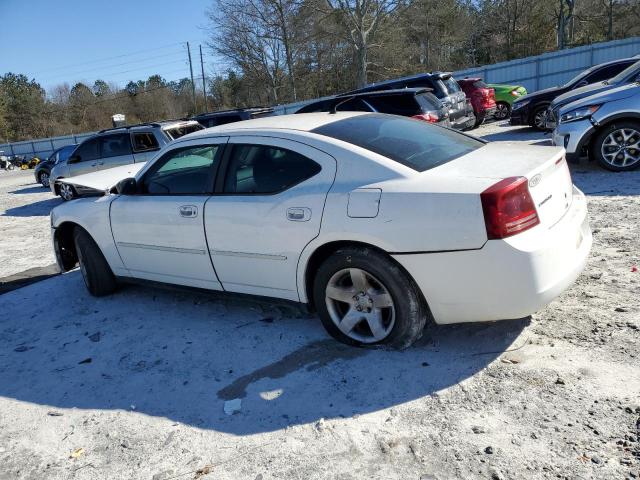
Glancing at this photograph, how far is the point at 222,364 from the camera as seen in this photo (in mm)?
3615

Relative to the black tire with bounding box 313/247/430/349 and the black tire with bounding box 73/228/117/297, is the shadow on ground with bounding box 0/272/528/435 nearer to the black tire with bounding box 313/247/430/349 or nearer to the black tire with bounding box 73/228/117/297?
the black tire with bounding box 313/247/430/349

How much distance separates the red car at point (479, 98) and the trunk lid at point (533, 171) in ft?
45.6

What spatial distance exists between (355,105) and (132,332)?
352 inches

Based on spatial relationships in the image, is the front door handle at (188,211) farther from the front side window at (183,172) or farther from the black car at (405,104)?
the black car at (405,104)

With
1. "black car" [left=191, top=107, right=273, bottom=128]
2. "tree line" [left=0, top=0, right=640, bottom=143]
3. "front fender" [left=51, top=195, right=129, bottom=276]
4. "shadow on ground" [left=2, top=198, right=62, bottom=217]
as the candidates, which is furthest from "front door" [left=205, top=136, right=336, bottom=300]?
"tree line" [left=0, top=0, right=640, bottom=143]

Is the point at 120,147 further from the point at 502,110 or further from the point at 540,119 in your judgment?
the point at 502,110


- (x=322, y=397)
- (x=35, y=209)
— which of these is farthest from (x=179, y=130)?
(x=322, y=397)

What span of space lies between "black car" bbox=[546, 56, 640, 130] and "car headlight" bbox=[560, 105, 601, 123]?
842 mm

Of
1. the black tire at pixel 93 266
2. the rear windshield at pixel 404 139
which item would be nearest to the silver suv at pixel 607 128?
the rear windshield at pixel 404 139

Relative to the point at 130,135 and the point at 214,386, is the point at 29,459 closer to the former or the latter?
the point at 214,386

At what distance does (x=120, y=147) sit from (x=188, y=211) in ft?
30.4

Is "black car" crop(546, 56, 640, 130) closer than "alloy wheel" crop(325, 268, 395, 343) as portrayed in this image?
No

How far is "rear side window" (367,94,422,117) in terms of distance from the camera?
36.3ft

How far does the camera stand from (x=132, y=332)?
436 cm
